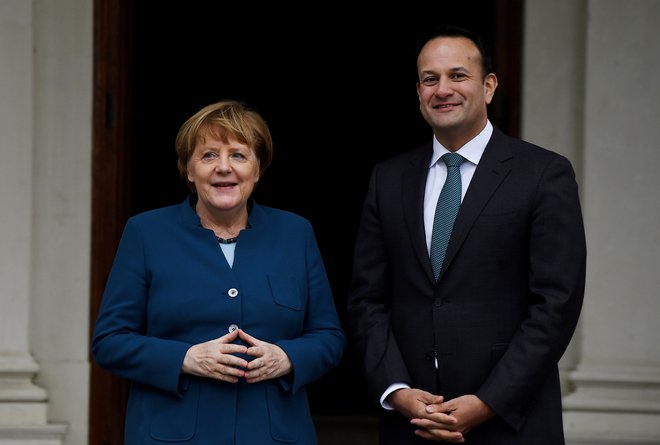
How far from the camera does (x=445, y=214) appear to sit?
10.4 feet

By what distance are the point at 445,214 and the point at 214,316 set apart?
728 mm

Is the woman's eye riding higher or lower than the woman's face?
higher

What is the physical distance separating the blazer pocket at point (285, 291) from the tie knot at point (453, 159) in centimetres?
58

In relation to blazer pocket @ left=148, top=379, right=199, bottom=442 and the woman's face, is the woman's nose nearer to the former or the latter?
the woman's face

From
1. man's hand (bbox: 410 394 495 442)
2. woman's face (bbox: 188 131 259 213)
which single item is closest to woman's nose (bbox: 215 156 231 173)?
woman's face (bbox: 188 131 259 213)

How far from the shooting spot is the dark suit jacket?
304cm

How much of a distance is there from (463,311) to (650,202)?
1688 mm

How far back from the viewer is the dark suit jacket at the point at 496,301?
9.99 ft

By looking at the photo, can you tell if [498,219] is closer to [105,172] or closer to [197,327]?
[197,327]

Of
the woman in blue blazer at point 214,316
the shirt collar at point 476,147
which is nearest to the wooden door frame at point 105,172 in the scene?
the woman in blue blazer at point 214,316

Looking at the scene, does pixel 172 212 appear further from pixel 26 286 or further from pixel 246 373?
pixel 26 286

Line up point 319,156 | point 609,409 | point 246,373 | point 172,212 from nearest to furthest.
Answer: point 246,373, point 172,212, point 609,409, point 319,156

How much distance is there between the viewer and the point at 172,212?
3264 mm

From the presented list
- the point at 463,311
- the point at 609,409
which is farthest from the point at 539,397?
the point at 609,409
